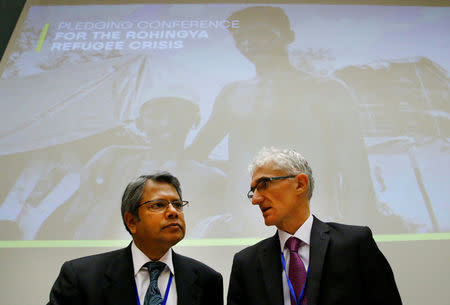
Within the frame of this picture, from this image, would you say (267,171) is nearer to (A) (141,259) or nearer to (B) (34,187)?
(A) (141,259)

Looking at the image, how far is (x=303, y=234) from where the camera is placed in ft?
5.61

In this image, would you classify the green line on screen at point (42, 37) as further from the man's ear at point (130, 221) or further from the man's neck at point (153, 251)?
the man's neck at point (153, 251)

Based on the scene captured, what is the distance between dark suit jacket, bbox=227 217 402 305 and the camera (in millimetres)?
1536

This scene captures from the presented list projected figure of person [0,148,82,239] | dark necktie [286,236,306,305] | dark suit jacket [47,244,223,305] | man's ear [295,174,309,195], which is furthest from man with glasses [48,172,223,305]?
projected figure of person [0,148,82,239]

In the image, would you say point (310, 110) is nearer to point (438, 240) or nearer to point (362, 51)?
point (362, 51)

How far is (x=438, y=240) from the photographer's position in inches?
108

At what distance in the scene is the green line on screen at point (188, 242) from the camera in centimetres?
274

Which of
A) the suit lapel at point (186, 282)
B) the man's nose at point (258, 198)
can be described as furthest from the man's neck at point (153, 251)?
the man's nose at point (258, 198)

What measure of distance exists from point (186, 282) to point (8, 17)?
12.9 feet

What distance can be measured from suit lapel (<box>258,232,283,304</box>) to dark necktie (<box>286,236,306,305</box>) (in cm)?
6

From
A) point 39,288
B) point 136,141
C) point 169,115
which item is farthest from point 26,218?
point 169,115

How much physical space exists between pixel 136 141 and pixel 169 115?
0.39 metres

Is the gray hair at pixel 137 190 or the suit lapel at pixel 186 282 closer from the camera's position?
the suit lapel at pixel 186 282

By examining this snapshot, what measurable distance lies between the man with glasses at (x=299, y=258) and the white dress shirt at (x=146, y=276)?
1.01 ft
